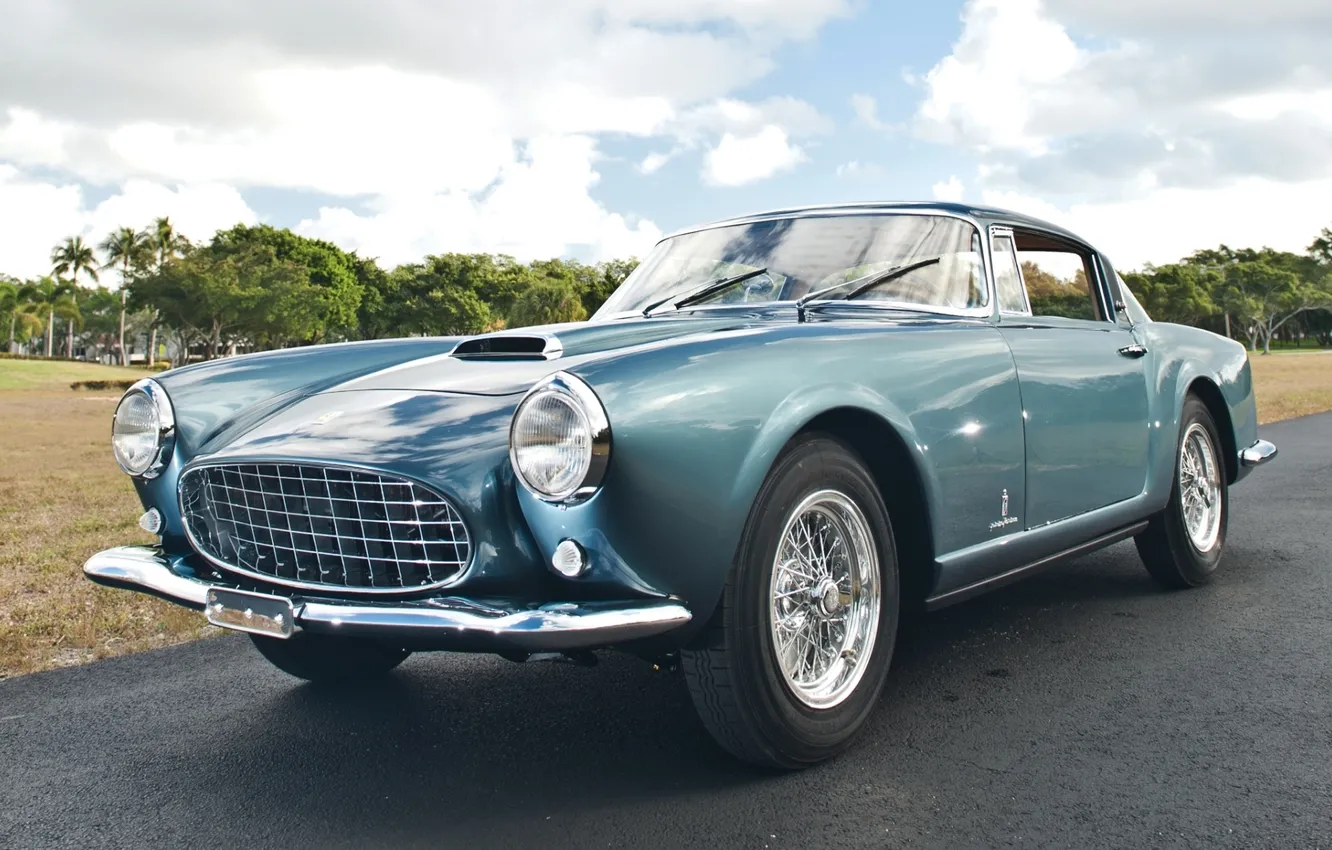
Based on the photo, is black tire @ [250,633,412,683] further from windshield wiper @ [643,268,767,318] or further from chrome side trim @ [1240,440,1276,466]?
chrome side trim @ [1240,440,1276,466]

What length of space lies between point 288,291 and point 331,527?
5884 centimetres

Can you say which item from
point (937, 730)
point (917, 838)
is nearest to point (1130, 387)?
point (937, 730)

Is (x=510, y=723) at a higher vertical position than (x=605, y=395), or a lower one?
lower

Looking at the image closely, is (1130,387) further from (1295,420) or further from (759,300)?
(1295,420)

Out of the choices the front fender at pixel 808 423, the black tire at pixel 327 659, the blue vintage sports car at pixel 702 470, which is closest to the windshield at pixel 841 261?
the blue vintage sports car at pixel 702 470

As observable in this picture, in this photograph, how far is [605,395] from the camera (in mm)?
2447

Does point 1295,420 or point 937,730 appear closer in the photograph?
point 937,730

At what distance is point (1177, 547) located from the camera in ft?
15.4

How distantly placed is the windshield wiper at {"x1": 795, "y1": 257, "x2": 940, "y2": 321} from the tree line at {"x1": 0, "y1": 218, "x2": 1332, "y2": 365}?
3822cm

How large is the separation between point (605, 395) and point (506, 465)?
0.28m

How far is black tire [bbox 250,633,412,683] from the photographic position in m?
3.63

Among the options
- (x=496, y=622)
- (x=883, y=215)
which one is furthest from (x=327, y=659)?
(x=883, y=215)

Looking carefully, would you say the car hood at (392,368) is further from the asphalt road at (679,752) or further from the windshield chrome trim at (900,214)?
the asphalt road at (679,752)

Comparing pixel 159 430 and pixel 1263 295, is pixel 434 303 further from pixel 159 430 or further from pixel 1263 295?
pixel 159 430
